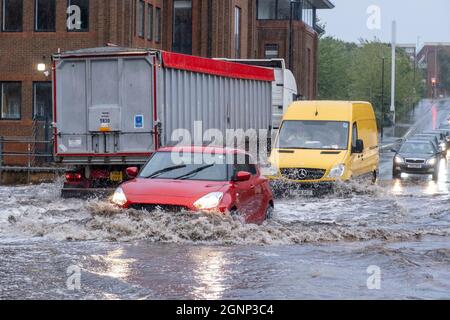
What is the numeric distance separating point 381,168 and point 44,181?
17.3 meters

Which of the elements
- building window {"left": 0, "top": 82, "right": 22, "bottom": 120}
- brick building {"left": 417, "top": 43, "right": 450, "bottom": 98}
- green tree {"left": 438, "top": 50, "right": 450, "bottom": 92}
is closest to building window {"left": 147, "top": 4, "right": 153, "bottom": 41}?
building window {"left": 0, "top": 82, "right": 22, "bottom": 120}

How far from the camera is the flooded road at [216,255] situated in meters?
10.4

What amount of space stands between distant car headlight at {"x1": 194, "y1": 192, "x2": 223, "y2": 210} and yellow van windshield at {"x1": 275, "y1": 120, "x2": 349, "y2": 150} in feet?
33.1

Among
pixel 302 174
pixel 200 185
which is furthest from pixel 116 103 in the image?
pixel 200 185

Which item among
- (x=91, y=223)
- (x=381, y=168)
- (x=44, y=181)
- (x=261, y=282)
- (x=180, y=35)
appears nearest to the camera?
(x=261, y=282)

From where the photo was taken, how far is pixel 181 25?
4822cm

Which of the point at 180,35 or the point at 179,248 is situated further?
the point at 180,35

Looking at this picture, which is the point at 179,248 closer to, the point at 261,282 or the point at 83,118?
the point at 261,282

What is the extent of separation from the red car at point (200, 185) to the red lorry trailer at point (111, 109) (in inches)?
190

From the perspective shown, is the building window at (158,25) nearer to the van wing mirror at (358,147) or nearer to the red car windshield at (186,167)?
the van wing mirror at (358,147)

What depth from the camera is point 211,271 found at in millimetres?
11570

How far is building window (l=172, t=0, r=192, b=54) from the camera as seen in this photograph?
4794cm

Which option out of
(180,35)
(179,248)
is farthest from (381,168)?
(179,248)

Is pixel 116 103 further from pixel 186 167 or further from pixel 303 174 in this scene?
pixel 186 167
